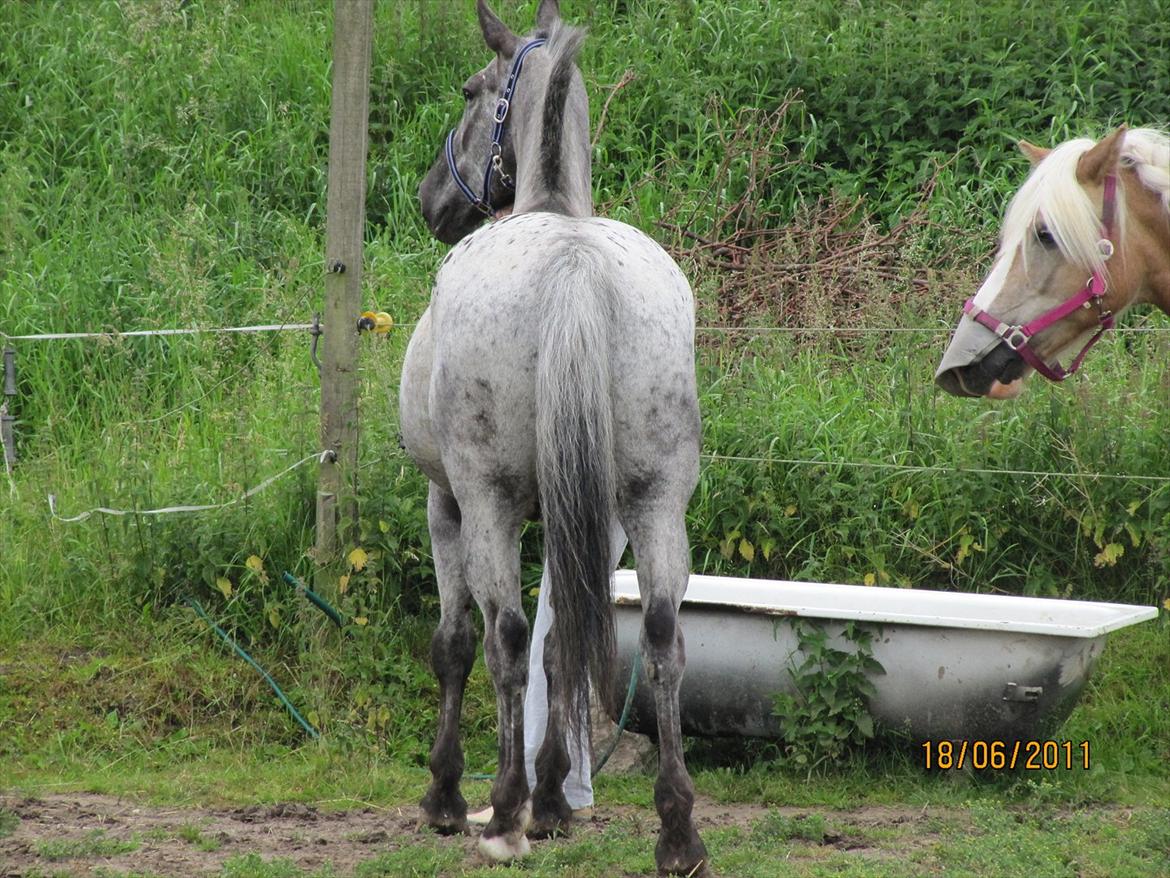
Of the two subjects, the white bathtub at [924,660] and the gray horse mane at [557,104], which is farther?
the white bathtub at [924,660]

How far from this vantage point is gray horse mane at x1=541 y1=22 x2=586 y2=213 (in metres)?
3.98

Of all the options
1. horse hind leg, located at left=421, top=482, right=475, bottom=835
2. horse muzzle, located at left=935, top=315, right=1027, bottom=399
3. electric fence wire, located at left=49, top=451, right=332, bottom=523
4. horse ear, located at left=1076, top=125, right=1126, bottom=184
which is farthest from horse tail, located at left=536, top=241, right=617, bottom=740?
electric fence wire, located at left=49, top=451, right=332, bottom=523

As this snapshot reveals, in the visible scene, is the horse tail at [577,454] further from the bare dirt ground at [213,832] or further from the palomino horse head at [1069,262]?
the palomino horse head at [1069,262]

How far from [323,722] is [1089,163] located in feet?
11.2

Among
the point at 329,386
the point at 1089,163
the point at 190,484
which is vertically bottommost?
the point at 190,484

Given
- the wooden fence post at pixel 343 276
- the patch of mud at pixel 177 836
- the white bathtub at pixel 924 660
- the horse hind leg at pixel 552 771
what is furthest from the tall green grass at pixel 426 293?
the horse hind leg at pixel 552 771

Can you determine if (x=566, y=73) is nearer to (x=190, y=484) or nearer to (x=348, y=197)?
(x=348, y=197)

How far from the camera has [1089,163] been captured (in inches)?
145

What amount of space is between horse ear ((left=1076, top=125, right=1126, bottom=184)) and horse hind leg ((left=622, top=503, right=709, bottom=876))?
1.45m

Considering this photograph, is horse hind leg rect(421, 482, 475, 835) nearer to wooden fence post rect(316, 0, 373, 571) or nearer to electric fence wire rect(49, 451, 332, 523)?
wooden fence post rect(316, 0, 373, 571)

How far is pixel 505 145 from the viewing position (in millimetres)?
4543

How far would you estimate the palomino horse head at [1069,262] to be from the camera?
12.1 feet

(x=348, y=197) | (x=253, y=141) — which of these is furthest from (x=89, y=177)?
(x=348, y=197)

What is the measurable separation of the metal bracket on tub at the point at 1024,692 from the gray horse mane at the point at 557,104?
2.29 m
